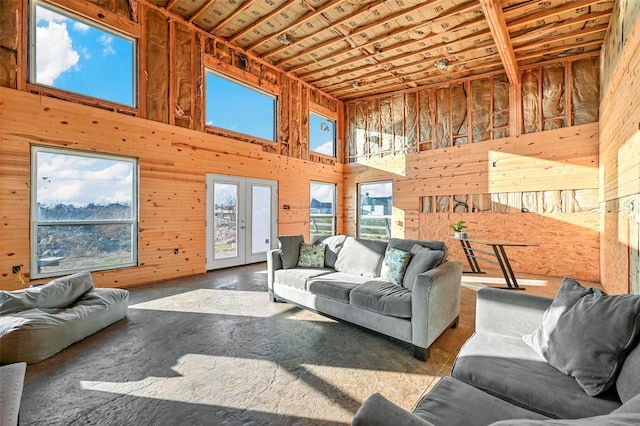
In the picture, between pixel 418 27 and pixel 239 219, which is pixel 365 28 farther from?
pixel 239 219

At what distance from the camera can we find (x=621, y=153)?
367cm

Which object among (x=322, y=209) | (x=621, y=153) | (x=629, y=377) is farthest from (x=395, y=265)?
(x=322, y=209)

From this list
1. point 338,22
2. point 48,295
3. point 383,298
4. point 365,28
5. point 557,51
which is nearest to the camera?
point 383,298

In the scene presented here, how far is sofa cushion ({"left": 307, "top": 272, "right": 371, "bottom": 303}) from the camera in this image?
315 cm

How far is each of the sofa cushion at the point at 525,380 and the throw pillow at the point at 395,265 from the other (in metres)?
1.36

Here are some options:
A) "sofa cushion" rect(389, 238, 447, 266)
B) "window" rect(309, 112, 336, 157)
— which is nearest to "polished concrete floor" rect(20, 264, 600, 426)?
"sofa cushion" rect(389, 238, 447, 266)

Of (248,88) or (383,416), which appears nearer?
(383,416)

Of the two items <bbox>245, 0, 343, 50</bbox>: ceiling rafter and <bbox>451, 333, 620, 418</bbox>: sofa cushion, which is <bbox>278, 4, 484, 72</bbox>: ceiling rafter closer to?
<bbox>245, 0, 343, 50</bbox>: ceiling rafter

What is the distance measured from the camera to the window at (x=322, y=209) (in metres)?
8.59

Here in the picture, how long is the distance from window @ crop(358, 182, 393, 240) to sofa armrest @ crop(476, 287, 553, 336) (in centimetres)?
632

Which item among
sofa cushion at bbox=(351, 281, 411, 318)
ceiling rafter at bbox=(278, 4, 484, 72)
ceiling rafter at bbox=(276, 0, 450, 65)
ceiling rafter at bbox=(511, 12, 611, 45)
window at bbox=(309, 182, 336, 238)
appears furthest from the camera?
window at bbox=(309, 182, 336, 238)

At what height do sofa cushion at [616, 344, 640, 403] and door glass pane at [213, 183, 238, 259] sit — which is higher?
door glass pane at [213, 183, 238, 259]

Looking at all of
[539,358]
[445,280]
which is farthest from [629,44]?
[539,358]

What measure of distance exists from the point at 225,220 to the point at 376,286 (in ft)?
13.9
